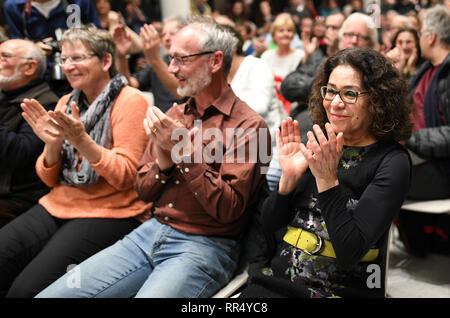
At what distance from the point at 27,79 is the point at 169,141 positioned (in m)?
1.28

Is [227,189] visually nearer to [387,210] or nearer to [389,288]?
[387,210]

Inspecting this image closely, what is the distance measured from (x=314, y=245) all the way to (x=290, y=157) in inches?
12.8

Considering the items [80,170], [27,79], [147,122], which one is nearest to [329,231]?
[147,122]

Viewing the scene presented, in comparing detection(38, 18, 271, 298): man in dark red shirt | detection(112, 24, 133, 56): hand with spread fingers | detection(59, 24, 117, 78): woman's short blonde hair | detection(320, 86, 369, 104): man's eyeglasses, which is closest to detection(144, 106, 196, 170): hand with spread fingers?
detection(38, 18, 271, 298): man in dark red shirt

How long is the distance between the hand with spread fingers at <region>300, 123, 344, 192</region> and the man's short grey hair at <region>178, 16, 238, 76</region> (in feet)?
2.46

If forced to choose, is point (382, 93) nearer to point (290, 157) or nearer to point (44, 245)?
point (290, 157)

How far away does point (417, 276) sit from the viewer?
8.51 ft

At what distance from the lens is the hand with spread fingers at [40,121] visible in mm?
1975

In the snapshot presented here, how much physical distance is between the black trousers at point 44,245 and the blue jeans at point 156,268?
130 millimetres

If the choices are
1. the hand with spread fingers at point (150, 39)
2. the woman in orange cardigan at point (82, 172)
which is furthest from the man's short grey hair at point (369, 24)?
the woman in orange cardigan at point (82, 172)

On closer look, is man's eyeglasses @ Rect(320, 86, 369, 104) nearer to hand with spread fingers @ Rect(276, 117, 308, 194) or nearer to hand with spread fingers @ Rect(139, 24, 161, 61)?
hand with spread fingers @ Rect(276, 117, 308, 194)

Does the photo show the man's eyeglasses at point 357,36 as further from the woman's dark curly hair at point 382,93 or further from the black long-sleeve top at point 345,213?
the black long-sleeve top at point 345,213

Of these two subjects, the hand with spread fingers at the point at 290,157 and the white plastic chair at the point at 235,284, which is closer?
the hand with spread fingers at the point at 290,157
